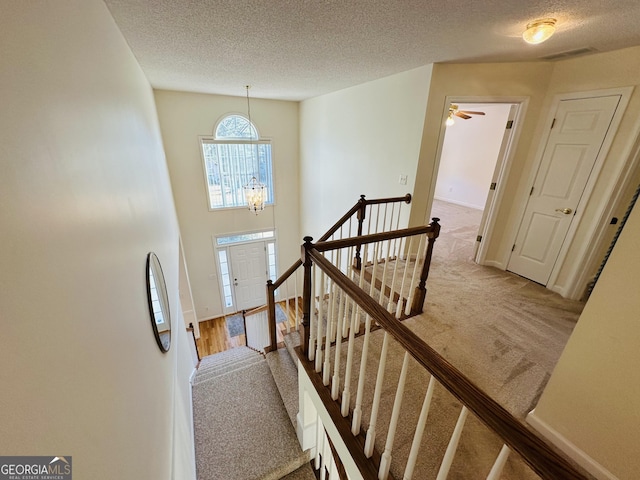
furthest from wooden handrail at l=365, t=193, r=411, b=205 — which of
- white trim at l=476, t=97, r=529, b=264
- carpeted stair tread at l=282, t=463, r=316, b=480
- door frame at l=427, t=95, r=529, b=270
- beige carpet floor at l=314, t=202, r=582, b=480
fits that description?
carpeted stair tread at l=282, t=463, r=316, b=480

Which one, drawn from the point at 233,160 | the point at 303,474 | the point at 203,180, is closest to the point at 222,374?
the point at 303,474

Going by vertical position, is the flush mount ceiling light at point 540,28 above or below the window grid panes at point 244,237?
above

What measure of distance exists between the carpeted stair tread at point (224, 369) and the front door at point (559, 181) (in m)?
3.55

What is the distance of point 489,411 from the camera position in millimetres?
706

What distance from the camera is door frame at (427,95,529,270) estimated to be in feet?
8.98

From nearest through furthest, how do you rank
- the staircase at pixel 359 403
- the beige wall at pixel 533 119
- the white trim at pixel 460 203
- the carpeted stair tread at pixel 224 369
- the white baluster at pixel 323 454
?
the staircase at pixel 359 403, the white baluster at pixel 323 454, the beige wall at pixel 533 119, the carpeted stair tread at pixel 224 369, the white trim at pixel 460 203

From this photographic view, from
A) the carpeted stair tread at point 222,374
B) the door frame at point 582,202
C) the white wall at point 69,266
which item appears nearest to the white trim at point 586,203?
the door frame at point 582,202

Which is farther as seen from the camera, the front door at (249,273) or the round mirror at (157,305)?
the front door at (249,273)

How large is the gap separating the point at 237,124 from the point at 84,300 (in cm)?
534

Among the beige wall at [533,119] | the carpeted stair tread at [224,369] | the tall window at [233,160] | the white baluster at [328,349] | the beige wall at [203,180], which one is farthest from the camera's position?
the tall window at [233,160]

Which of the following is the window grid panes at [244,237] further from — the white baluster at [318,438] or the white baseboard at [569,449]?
the white baseboard at [569,449]

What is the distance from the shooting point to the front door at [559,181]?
2.42 metres

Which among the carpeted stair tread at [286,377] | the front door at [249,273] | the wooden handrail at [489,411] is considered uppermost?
the wooden handrail at [489,411]

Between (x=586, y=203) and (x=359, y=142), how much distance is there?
8.90 ft
